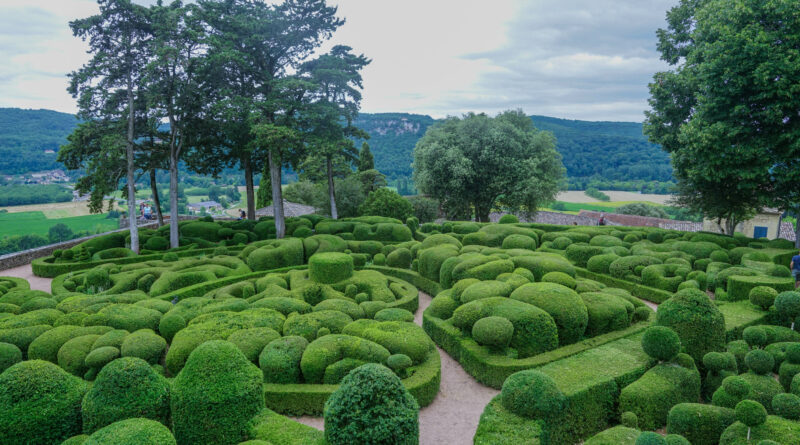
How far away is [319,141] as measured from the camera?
1062 inches

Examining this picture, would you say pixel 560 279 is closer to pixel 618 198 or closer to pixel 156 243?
pixel 156 243

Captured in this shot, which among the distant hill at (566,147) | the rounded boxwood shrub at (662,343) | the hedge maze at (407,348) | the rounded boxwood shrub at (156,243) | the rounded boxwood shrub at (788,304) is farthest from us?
the distant hill at (566,147)

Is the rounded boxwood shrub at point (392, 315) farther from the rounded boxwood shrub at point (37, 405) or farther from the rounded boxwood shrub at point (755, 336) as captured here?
the rounded boxwood shrub at point (755, 336)

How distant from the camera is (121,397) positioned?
22.5ft

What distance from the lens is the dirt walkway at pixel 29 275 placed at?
68.0ft

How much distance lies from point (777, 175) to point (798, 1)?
710 cm

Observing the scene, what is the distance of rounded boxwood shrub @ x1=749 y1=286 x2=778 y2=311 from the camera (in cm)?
1287

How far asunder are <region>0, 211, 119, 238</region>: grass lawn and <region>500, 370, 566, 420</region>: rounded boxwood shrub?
5565cm

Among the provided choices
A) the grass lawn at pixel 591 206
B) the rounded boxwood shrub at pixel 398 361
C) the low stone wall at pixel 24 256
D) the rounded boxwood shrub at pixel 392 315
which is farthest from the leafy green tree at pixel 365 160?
the rounded boxwood shrub at pixel 398 361

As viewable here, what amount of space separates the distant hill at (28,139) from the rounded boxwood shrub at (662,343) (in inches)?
2712

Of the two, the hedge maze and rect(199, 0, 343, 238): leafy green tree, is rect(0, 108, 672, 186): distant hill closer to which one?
rect(199, 0, 343, 238): leafy green tree

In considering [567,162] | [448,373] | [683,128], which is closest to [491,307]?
[448,373]

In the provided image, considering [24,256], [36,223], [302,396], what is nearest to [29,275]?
[24,256]

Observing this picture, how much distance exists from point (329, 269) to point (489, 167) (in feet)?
82.2
